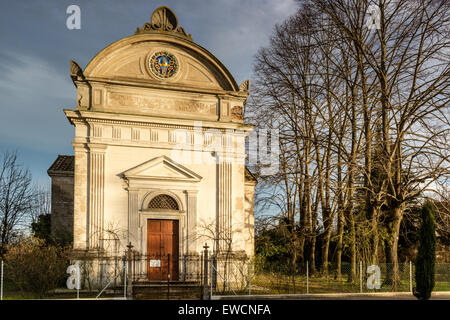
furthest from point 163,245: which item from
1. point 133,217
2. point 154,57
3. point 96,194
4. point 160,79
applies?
point 154,57

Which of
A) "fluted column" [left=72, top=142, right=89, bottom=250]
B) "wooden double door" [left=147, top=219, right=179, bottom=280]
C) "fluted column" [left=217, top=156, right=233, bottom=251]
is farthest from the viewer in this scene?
"fluted column" [left=217, top=156, right=233, bottom=251]

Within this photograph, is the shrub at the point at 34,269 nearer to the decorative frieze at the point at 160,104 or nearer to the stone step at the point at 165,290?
the stone step at the point at 165,290

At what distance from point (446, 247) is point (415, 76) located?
15967 millimetres

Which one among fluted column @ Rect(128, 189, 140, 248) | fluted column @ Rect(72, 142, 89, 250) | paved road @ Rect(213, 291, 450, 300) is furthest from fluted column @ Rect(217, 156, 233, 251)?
fluted column @ Rect(72, 142, 89, 250)

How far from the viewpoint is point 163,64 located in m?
18.7

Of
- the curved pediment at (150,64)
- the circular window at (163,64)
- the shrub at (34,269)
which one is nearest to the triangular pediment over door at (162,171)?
the curved pediment at (150,64)

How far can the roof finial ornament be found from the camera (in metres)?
18.8

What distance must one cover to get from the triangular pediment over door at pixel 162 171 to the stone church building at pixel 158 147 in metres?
0.04

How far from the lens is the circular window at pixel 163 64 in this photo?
61.1 feet

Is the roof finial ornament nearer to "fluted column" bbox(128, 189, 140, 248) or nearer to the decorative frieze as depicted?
the decorative frieze

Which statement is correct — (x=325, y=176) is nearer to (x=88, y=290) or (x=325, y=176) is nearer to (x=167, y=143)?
(x=167, y=143)

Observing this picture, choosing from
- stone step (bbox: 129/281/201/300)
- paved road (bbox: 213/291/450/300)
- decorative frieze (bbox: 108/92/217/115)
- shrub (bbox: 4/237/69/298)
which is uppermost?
decorative frieze (bbox: 108/92/217/115)

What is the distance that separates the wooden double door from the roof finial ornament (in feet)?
26.6

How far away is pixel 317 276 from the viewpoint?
2259 centimetres
